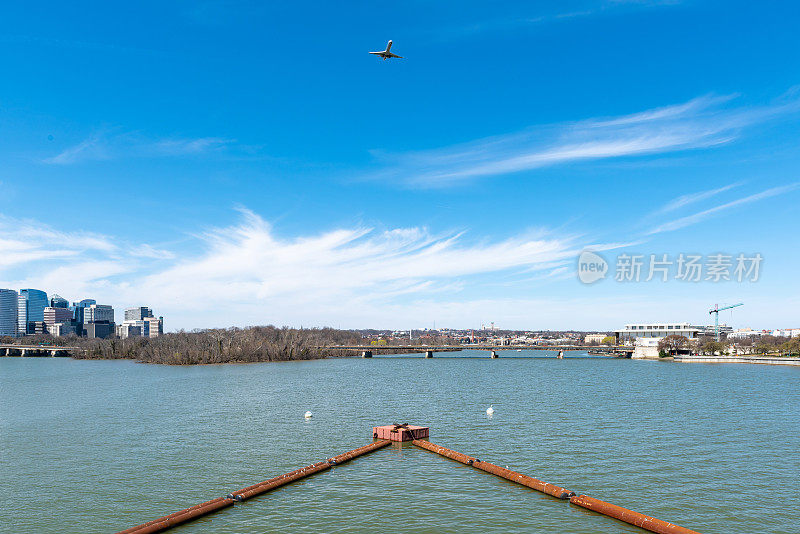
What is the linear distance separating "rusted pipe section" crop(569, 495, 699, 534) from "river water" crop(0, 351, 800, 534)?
54 cm

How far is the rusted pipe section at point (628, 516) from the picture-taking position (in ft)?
82.5

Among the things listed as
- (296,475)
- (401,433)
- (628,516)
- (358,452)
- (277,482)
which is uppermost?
(277,482)

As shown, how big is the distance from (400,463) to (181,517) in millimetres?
17281

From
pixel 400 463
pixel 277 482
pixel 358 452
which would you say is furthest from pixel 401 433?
pixel 277 482

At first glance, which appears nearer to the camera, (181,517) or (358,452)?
(181,517)

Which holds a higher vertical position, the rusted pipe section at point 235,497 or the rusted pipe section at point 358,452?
the rusted pipe section at point 235,497

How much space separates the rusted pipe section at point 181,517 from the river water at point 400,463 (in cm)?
43

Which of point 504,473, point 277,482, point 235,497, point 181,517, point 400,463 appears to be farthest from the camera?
point 400,463

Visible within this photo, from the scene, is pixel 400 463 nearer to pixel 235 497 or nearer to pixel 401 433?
pixel 401 433

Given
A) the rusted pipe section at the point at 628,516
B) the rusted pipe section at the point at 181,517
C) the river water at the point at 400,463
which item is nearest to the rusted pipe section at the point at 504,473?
the river water at the point at 400,463

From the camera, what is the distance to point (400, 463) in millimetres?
39906

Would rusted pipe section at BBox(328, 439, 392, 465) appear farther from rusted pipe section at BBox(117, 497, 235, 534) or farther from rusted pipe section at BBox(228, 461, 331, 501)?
rusted pipe section at BBox(117, 497, 235, 534)

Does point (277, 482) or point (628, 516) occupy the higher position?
point (277, 482)

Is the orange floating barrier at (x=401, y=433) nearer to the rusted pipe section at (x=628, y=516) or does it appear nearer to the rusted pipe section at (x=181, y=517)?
the rusted pipe section at (x=628, y=516)
